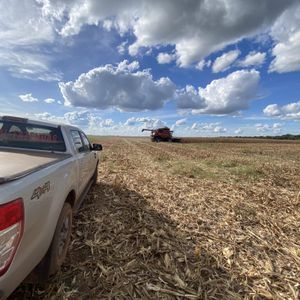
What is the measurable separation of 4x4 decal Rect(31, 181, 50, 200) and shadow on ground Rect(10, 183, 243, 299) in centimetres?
125

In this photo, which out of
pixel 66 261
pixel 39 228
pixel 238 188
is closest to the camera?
pixel 39 228

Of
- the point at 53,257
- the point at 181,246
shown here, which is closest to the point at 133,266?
the point at 181,246

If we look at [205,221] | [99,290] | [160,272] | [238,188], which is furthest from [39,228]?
[238,188]

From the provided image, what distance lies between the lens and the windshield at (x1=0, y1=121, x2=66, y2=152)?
Result: 4.38 metres

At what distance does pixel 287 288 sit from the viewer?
3.40 meters

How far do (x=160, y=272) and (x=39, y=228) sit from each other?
5.82 ft

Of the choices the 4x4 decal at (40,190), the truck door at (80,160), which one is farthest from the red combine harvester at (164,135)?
the 4x4 decal at (40,190)

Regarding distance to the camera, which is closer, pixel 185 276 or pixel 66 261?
pixel 185 276

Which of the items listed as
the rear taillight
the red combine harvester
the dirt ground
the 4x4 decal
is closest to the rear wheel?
the dirt ground

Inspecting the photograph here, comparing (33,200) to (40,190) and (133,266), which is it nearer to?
(40,190)

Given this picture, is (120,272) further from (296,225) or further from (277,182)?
(277,182)

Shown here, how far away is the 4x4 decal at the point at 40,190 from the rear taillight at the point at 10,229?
251 mm

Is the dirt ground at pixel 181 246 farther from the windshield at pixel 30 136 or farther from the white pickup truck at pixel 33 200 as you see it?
the windshield at pixel 30 136

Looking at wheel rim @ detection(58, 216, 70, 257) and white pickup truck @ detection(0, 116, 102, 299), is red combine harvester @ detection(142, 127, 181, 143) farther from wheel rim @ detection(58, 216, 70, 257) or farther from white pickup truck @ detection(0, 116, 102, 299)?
wheel rim @ detection(58, 216, 70, 257)
